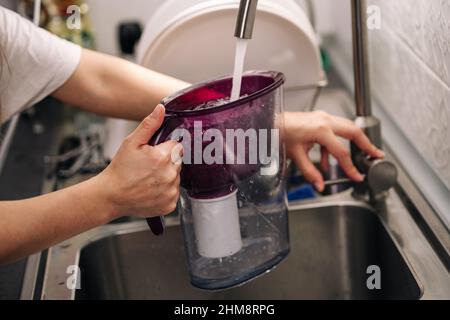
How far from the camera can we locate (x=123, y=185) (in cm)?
74

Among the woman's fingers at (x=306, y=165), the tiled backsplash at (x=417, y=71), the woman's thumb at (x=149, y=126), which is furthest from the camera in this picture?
the woman's fingers at (x=306, y=165)

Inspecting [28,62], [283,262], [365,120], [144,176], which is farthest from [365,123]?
[28,62]

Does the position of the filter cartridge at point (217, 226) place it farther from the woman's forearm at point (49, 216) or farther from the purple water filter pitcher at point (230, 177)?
the woman's forearm at point (49, 216)

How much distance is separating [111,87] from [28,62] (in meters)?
0.13

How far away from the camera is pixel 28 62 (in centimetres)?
95

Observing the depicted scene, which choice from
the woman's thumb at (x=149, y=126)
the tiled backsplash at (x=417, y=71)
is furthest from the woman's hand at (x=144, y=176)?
the tiled backsplash at (x=417, y=71)

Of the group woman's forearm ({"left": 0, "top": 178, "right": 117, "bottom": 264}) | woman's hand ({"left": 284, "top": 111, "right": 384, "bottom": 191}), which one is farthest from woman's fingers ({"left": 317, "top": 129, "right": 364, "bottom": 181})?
woman's forearm ({"left": 0, "top": 178, "right": 117, "bottom": 264})

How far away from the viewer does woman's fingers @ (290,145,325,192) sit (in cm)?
97

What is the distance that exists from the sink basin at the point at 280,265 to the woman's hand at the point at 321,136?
0.30 ft

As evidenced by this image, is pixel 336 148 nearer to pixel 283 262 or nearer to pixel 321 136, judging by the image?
pixel 321 136

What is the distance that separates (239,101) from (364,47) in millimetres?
282

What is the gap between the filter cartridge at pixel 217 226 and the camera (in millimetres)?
760

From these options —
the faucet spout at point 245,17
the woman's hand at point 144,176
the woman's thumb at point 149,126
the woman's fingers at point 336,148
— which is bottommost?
the woman's fingers at point 336,148

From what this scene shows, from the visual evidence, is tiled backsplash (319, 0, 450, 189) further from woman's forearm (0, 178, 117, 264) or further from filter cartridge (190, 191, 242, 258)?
woman's forearm (0, 178, 117, 264)
